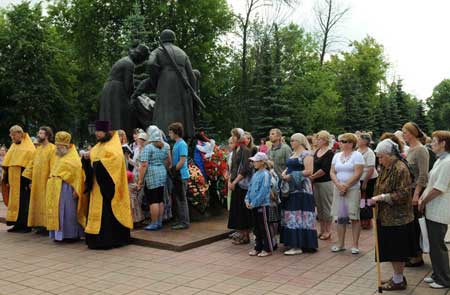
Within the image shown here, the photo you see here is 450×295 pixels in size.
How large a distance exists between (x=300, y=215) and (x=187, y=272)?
1931 millimetres

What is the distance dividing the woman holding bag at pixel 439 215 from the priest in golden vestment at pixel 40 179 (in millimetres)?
6223

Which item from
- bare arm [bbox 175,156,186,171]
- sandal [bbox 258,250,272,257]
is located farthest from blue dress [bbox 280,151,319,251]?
bare arm [bbox 175,156,186,171]

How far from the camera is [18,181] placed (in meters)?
9.08

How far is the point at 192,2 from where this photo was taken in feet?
93.6

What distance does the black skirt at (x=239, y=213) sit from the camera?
7.53m

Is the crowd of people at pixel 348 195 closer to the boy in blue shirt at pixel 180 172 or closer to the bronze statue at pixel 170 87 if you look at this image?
the boy in blue shirt at pixel 180 172

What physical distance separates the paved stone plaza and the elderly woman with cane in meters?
0.36

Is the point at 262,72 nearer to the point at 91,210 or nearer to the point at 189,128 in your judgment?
the point at 189,128

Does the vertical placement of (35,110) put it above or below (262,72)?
below

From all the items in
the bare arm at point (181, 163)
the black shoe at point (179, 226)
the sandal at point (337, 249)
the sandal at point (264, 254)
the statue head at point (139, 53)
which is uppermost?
the statue head at point (139, 53)

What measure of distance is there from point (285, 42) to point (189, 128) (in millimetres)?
26018

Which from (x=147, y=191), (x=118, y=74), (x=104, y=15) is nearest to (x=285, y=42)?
(x=104, y=15)

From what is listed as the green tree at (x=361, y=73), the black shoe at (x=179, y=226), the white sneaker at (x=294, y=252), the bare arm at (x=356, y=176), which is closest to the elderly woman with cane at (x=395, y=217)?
the bare arm at (x=356, y=176)

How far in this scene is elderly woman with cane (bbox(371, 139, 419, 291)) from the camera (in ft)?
16.9
